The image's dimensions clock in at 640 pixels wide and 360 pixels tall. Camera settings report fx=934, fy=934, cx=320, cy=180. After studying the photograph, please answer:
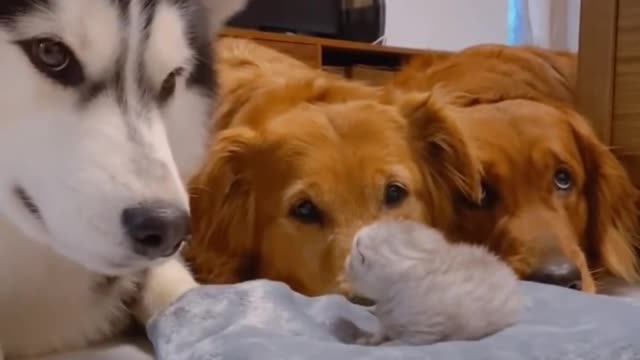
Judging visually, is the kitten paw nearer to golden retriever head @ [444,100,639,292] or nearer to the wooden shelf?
golden retriever head @ [444,100,639,292]

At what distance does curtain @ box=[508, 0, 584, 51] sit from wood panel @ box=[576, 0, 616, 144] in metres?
2.52

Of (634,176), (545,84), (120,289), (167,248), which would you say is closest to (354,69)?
(545,84)

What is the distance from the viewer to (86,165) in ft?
2.82

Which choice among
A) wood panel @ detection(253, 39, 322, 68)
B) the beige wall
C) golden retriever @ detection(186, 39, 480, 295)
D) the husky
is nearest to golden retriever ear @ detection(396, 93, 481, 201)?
golden retriever @ detection(186, 39, 480, 295)

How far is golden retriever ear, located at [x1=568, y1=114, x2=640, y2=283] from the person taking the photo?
1.45m

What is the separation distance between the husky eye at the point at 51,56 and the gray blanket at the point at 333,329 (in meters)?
0.27

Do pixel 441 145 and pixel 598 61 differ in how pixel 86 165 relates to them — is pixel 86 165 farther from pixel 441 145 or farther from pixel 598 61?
pixel 598 61

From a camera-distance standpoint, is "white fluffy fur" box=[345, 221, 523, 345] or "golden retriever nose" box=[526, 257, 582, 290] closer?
"white fluffy fur" box=[345, 221, 523, 345]

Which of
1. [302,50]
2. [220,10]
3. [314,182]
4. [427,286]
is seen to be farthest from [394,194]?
[302,50]

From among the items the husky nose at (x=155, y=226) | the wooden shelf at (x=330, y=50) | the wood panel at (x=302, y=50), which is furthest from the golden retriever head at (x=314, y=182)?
the wood panel at (x=302, y=50)

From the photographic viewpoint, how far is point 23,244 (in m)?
1.04

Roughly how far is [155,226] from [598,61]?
2.96 ft

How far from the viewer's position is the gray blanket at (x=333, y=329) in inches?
31.8

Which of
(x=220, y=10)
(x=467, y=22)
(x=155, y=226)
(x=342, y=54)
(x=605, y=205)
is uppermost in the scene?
(x=220, y=10)
